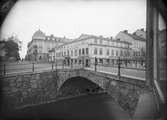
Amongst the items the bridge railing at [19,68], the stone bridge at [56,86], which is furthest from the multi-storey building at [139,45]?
the bridge railing at [19,68]

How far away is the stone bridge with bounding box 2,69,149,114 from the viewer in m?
2.08

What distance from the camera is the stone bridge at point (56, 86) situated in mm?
2085

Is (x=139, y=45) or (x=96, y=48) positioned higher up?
(x=96, y=48)

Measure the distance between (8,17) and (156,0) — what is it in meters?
1.69

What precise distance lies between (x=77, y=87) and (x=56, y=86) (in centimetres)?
151

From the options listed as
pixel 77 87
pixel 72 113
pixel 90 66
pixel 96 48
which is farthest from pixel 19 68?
pixel 96 48

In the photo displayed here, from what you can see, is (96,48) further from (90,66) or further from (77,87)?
(77,87)

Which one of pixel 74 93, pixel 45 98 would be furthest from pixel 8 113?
pixel 74 93

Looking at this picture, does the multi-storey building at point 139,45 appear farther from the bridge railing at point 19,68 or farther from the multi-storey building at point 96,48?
the bridge railing at point 19,68

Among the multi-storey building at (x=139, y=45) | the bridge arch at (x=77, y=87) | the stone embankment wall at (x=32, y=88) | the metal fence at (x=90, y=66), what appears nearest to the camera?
the metal fence at (x=90, y=66)

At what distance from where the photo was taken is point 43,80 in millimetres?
4770

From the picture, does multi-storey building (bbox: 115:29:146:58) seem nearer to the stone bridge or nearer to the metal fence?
the metal fence

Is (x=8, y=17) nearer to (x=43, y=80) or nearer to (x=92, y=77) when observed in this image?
(x=92, y=77)

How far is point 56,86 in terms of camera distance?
17.3ft
